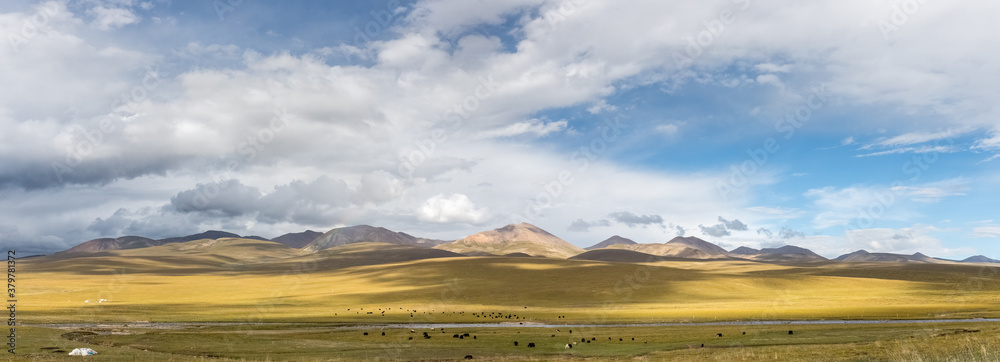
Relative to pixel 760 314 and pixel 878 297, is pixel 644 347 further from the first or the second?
pixel 878 297

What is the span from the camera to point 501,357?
40.5m

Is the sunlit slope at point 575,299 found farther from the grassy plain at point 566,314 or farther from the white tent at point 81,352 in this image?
the white tent at point 81,352

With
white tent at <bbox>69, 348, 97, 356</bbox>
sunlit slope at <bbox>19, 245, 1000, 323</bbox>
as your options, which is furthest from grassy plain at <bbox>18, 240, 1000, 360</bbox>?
white tent at <bbox>69, 348, 97, 356</bbox>

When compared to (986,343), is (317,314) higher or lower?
lower

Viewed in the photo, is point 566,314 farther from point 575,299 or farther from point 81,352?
point 81,352

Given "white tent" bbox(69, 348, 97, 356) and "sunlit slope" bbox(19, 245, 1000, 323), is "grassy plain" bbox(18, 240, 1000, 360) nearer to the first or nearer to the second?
"sunlit slope" bbox(19, 245, 1000, 323)

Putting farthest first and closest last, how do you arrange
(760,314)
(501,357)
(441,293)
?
(441,293)
(760,314)
(501,357)

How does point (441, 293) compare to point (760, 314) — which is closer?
point (760, 314)

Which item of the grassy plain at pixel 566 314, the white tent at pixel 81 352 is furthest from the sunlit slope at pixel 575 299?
the white tent at pixel 81 352

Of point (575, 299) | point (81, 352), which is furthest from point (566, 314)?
point (81, 352)

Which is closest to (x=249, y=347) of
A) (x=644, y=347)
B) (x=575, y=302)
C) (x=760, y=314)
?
(x=644, y=347)

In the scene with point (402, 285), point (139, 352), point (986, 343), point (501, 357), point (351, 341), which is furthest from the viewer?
point (402, 285)

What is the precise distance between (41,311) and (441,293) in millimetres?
77334

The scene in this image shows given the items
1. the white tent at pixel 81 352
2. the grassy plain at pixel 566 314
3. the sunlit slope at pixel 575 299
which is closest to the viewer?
the white tent at pixel 81 352
